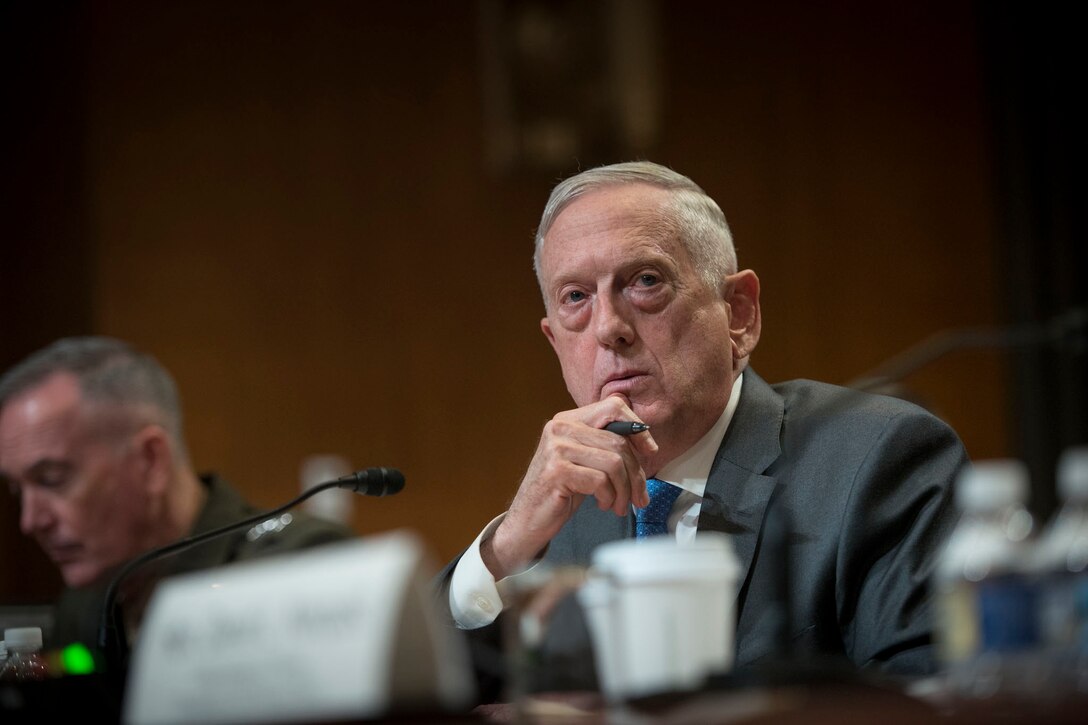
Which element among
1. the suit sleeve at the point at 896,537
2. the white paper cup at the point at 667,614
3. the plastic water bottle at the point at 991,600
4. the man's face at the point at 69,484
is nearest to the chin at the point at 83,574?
the man's face at the point at 69,484

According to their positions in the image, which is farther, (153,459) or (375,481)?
(153,459)

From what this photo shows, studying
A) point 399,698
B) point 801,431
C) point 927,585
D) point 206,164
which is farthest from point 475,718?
point 206,164

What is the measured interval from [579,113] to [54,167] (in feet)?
6.67

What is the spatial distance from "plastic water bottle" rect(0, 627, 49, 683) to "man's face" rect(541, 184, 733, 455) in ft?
3.09

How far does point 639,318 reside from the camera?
234 centimetres

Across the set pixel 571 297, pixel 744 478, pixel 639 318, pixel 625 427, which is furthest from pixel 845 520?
pixel 571 297

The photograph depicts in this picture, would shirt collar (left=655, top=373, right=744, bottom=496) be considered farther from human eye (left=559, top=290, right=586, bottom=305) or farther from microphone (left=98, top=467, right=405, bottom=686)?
microphone (left=98, top=467, right=405, bottom=686)

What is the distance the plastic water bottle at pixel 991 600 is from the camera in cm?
109

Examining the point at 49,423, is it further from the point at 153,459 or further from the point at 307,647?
the point at 307,647

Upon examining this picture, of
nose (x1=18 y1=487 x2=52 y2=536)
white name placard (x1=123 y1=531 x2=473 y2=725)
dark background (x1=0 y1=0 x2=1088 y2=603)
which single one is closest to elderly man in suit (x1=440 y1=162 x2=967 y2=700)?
white name placard (x1=123 y1=531 x2=473 y2=725)

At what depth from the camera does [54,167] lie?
542 cm

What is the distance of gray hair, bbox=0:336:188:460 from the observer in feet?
10.9

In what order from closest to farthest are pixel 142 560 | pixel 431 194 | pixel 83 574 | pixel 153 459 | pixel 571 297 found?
1. pixel 142 560
2. pixel 571 297
3. pixel 83 574
4. pixel 153 459
5. pixel 431 194

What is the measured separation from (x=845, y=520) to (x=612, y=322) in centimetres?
54
